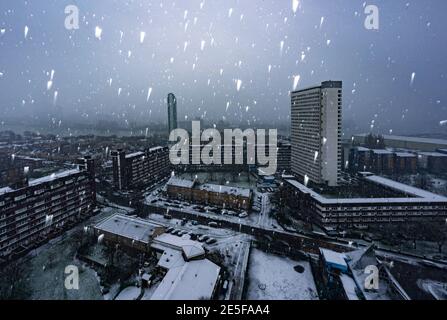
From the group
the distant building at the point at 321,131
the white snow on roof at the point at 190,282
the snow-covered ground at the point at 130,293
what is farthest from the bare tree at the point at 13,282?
the distant building at the point at 321,131

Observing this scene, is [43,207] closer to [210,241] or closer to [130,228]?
[130,228]

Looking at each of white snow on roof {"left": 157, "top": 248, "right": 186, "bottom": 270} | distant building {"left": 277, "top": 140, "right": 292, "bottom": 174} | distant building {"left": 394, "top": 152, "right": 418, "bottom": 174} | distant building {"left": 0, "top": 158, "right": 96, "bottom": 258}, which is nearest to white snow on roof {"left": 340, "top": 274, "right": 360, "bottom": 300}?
white snow on roof {"left": 157, "top": 248, "right": 186, "bottom": 270}

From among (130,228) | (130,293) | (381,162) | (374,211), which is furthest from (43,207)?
(381,162)

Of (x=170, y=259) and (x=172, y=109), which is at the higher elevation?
(x=172, y=109)

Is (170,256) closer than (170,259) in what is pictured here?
No

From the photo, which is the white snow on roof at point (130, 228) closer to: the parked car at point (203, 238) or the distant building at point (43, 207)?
the parked car at point (203, 238)
